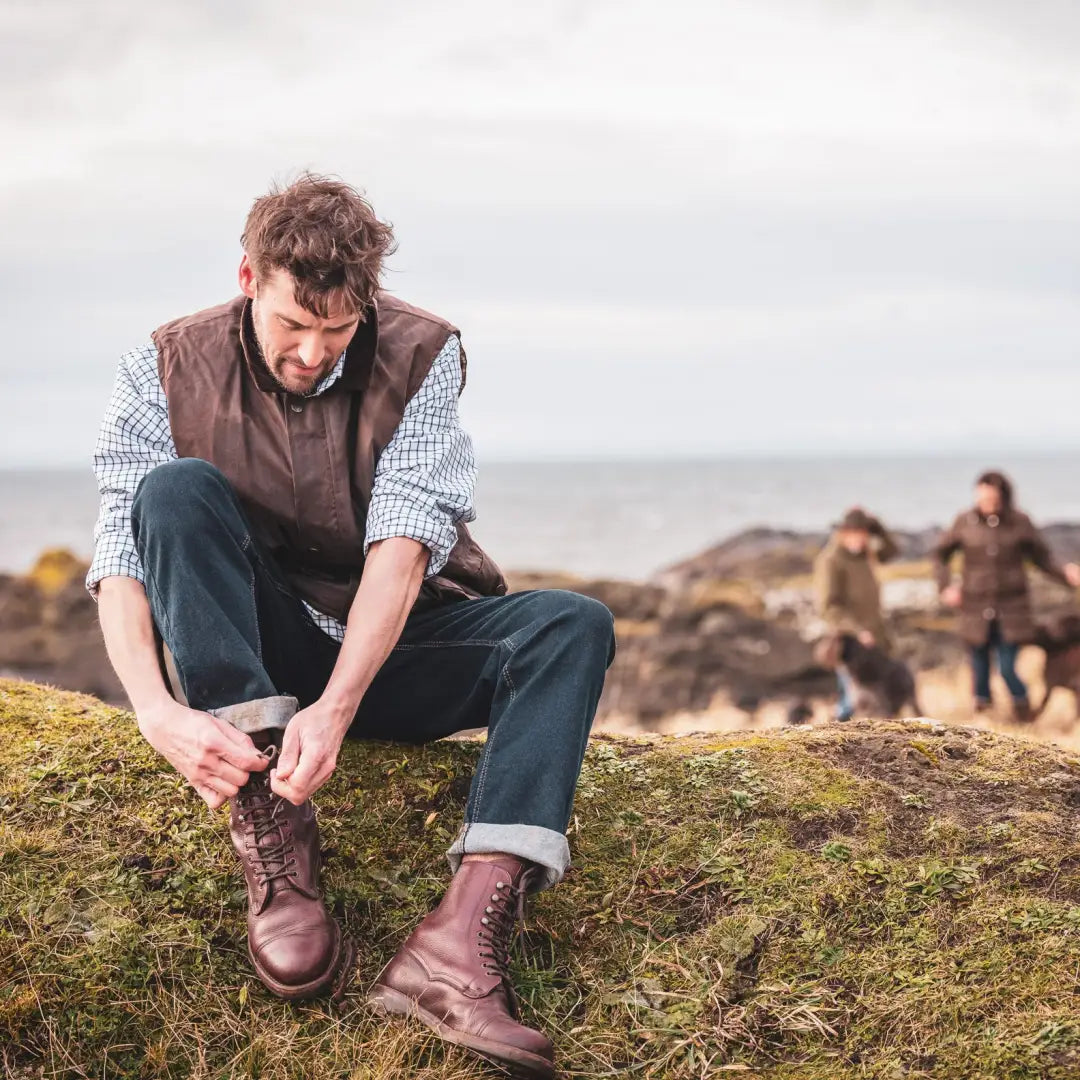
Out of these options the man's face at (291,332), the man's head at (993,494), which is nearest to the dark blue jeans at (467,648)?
the man's face at (291,332)

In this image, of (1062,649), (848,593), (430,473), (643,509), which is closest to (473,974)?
(430,473)

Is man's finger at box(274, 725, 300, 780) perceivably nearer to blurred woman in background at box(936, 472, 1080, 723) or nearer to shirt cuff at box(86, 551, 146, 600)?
shirt cuff at box(86, 551, 146, 600)

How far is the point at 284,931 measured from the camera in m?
2.90

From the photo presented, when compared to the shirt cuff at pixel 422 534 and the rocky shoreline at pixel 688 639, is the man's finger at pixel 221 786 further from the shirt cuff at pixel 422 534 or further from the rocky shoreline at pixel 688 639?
the rocky shoreline at pixel 688 639

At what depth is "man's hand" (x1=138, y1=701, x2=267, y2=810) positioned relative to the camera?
2873mm

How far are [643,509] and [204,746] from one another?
80496 millimetres

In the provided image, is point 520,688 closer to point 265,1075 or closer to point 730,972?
point 730,972

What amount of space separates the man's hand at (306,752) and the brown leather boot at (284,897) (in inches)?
5.9

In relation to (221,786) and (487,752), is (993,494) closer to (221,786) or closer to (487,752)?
(487,752)

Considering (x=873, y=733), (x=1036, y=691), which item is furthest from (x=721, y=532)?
(x=873, y=733)

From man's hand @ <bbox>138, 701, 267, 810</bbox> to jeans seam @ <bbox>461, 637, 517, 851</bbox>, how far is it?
560mm

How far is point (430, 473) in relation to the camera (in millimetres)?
3289

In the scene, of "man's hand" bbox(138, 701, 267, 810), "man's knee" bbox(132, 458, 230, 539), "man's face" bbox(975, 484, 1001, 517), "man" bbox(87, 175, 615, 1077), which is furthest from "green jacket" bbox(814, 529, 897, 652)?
"man's hand" bbox(138, 701, 267, 810)

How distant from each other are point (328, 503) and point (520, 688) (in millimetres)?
786
